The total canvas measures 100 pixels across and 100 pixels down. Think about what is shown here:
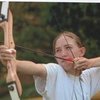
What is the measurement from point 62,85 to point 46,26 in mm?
825

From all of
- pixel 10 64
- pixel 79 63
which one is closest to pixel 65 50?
pixel 79 63

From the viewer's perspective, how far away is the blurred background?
243 cm

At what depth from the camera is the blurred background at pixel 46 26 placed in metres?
2.43

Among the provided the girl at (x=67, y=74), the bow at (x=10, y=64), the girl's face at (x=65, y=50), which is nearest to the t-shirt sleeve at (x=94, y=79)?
the girl at (x=67, y=74)

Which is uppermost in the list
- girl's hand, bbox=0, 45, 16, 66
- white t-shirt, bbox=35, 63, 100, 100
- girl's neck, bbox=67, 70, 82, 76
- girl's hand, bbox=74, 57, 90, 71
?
girl's hand, bbox=0, 45, 16, 66

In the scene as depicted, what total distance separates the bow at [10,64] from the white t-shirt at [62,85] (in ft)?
0.52

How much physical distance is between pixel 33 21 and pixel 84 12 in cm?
28

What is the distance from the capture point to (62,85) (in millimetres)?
1735

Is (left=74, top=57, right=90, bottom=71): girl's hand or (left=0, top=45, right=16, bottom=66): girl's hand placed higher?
(left=0, top=45, right=16, bottom=66): girl's hand

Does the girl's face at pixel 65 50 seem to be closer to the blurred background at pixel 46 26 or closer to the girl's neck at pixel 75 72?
the girl's neck at pixel 75 72

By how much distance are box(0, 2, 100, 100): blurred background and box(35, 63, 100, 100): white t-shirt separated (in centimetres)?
62

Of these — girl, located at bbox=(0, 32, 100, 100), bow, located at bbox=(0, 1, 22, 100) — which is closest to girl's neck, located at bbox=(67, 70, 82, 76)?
girl, located at bbox=(0, 32, 100, 100)

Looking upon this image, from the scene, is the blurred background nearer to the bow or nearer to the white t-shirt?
the white t-shirt

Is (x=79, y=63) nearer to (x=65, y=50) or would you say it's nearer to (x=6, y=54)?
(x=65, y=50)
